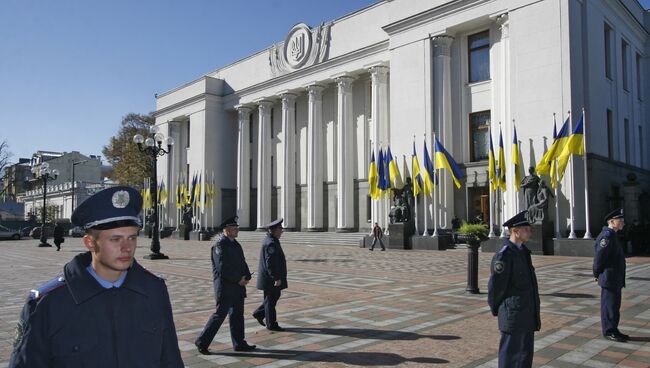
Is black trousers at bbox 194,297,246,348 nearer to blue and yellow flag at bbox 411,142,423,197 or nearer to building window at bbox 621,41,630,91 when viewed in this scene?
blue and yellow flag at bbox 411,142,423,197

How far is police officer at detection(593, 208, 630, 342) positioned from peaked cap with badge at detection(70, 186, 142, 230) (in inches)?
278

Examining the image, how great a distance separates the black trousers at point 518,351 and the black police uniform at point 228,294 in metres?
3.51

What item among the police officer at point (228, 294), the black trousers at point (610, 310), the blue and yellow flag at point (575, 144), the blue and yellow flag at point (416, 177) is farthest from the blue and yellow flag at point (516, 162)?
the police officer at point (228, 294)

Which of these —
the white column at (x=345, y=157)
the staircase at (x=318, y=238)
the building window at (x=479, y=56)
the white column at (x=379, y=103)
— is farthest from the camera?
the white column at (x=345, y=157)

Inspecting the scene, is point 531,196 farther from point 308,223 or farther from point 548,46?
point 308,223

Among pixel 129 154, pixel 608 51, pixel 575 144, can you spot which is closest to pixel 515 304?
pixel 575 144

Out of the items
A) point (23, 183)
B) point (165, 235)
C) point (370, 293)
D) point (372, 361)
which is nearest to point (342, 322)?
point (372, 361)

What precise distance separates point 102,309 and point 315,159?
1408 inches

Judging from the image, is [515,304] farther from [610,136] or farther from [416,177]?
[610,136]

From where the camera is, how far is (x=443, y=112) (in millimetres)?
29172

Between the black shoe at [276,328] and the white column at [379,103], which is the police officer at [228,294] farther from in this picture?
the white column at [379,103]

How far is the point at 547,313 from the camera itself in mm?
9188

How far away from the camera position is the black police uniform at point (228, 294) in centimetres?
676

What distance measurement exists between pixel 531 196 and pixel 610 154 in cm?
826
